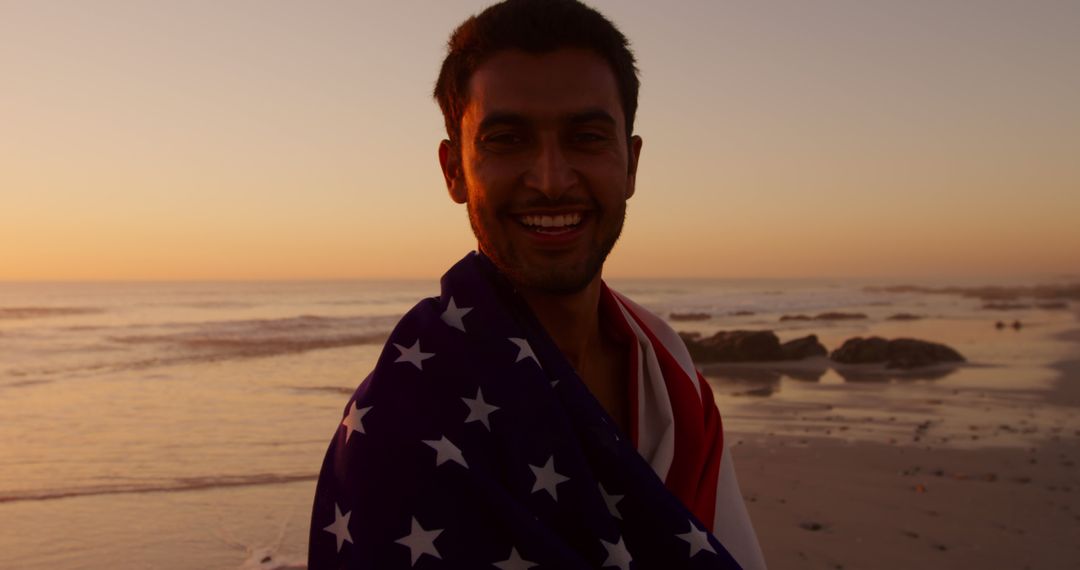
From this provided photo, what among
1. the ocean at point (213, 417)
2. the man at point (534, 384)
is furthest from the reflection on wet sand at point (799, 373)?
the man at point (534, 384)

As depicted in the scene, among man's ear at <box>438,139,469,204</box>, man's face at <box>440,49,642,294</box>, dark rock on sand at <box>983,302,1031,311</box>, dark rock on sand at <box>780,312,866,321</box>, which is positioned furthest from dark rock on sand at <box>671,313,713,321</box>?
man's face at <box>440,49,642,294</box>

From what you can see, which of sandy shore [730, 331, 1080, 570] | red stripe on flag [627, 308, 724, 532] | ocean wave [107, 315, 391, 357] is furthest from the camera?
ocean wave [107, 315, 391, 357]

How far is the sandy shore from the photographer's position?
5.64 meters

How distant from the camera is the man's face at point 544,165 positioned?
2.02 metres

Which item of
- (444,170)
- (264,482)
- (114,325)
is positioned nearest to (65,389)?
(264,482)

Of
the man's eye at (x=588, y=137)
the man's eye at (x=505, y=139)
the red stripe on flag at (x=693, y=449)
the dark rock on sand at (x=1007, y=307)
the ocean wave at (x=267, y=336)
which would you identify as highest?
the man's eye at (x=588, y=137)

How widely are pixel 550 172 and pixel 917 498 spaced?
6129mm

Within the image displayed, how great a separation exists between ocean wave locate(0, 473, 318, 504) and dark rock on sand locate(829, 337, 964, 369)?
→ 36.3 feet

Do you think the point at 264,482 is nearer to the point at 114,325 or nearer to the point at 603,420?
the point at 603,420

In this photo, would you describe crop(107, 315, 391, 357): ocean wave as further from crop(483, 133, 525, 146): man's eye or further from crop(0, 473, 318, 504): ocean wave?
crop(483, 133, 525, 146): man's eye

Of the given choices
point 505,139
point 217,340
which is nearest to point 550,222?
point 505,139

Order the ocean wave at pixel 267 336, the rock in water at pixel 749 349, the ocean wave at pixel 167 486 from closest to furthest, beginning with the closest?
the ocean wave at pixel 167 486 < the rock in water at pixel 749 349 < the ocean wave at pixel 267 336

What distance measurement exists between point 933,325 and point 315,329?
19.1m

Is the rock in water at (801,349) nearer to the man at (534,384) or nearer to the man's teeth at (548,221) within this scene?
the man at (534,384)
